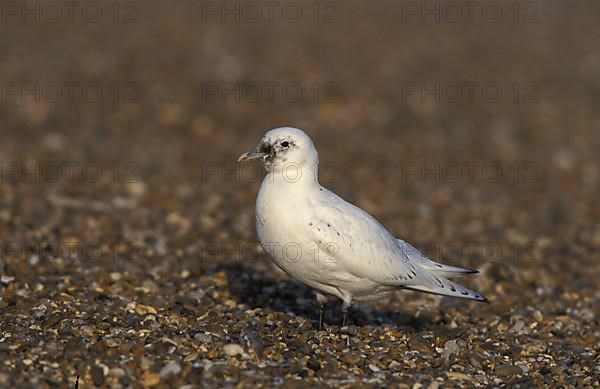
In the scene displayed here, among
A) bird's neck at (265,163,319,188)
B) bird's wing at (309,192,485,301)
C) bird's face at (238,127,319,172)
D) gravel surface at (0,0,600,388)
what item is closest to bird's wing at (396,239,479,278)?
bird's wing at (309,192,485,301)

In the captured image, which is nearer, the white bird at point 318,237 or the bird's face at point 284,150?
the white bird at point 318,237

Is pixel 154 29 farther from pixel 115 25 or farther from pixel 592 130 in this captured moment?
pixel 592 130

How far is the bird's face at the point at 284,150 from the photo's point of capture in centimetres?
670

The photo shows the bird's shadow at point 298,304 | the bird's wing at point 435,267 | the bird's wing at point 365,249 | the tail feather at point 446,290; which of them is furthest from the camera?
the bird's shadow at point 298,304

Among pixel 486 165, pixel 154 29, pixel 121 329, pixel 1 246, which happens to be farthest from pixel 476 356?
pixel 154 29

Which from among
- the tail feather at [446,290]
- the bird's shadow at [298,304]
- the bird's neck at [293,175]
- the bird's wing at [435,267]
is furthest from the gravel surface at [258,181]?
the bird's neck at [293,175]

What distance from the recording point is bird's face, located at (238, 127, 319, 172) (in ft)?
22.0

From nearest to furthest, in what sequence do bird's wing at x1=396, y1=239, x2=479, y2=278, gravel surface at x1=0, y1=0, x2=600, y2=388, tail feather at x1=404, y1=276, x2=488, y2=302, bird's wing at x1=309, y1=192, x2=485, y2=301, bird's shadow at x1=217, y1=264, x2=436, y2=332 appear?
1. gravel surface at x1=0, y1=0, x2=600, y2=388
2. bird's wing at x1=309, y1=192, x2=485, y2=301
3. tail feather at x1=404, y1=276, x2=488, y2=302
4. bird's wing at x1=396, y1=239, x2=479, y2=278
5. bird's shadow at x1=217, y1=264, x2=436, y2=332

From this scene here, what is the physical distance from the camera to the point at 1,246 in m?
8.76

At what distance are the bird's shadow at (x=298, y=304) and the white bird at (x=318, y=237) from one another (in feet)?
2.19

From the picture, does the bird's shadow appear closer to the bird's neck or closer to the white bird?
the white bird

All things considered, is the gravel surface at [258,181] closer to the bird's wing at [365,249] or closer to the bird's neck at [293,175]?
the bird's wing at [365,249]

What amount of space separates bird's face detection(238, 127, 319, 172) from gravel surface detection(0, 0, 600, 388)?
4.35 feet

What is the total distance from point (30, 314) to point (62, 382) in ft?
4.68
